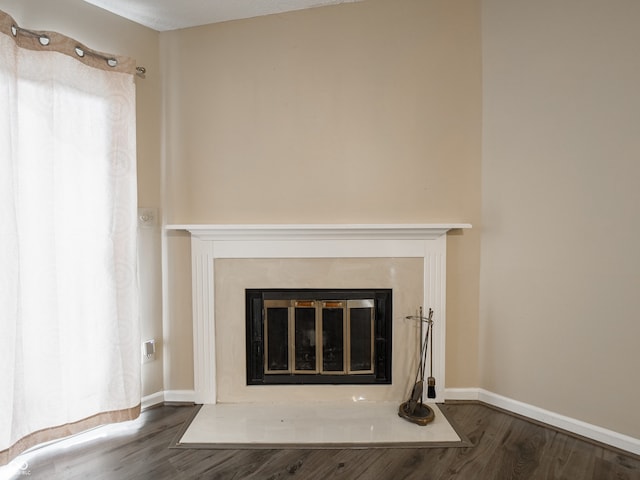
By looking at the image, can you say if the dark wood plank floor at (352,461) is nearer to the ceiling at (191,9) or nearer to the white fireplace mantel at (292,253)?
the white fireplace mantel at (292,253)

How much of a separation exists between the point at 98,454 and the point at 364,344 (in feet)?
5.11

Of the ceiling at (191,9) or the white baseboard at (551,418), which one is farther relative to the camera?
the ceiling at (191,9)

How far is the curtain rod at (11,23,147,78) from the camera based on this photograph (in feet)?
5.48

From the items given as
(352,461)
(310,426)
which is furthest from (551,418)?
(310,426)

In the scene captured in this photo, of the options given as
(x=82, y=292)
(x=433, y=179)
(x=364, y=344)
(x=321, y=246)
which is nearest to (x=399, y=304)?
(x=364, y=344)

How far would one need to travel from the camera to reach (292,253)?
7.55ft

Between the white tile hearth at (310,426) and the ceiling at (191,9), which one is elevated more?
the ceiling at (191,9)

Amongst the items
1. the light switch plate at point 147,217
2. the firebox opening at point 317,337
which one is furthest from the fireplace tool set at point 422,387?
the light switch plate at point 147,217

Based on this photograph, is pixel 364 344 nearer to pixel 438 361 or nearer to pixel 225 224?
pixel 438 361

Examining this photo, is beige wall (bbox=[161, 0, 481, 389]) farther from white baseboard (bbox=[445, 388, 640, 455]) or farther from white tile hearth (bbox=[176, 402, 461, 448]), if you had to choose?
white tile hearth (bbox=[176, 402, 461, 448])

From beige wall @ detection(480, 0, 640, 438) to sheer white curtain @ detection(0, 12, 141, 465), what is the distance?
217 cm

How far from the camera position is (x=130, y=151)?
205 centimetres

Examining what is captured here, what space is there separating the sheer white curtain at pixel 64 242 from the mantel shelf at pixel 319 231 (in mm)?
438

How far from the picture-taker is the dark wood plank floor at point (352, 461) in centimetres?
168
